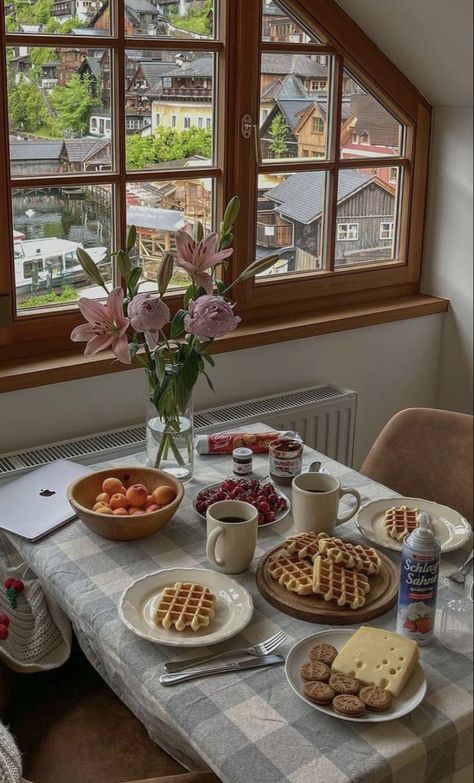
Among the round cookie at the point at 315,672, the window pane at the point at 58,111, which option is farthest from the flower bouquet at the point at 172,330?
the round cookie at the point at 315,672

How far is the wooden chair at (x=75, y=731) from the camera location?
123cm

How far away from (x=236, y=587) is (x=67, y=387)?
0.85 metres

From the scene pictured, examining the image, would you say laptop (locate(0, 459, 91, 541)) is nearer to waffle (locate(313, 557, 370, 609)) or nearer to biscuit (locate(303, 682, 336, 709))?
waffle (locate(313, 557, 370, 609))

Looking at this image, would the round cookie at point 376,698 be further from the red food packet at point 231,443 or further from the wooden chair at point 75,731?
the red food packet at point 231,443

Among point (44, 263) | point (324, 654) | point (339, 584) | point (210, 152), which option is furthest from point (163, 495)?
point (210, 152)

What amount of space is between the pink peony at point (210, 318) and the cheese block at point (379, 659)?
586mm

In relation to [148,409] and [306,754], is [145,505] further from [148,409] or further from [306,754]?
[306,754]

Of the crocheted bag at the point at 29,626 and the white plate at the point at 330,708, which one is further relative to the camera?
the crocheted bag at the point at 29,626

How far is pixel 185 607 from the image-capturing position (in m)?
1.13

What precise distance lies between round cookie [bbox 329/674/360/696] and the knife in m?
0.10

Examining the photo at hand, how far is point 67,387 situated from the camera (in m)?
1.90

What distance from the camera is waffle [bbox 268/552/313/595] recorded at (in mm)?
1172

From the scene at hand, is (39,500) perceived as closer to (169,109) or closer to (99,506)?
(99,506)

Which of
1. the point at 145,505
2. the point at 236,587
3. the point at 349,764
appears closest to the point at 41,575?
the point at 145,505
